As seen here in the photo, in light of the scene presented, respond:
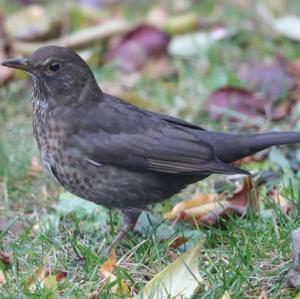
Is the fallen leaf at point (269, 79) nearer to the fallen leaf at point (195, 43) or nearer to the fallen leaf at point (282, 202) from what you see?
the fallen leaf at point (195, 43)

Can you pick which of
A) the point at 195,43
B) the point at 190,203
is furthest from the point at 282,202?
the point at 195,43

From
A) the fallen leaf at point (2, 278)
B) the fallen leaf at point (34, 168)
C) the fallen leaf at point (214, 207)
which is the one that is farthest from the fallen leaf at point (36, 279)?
the fallen leaf at point (34, 168)

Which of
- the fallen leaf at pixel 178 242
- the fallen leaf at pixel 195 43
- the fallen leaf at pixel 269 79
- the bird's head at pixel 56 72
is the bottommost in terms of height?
the fallen leaf at pixel 178 242

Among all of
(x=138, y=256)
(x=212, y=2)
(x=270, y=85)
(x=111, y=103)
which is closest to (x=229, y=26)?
(x=212, y=2)

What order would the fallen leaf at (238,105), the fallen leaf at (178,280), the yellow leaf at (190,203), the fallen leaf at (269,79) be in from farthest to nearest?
the fallen leaf at (269,79), the fallen leaf at (238,105), the yellow leaf at (190,203), the fallen leaf at (178,280)

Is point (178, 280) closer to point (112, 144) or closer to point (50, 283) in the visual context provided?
point (50, 283)

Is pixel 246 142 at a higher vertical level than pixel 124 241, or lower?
higher

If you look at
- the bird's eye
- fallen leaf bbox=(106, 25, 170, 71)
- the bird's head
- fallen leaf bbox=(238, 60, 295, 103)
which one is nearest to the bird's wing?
the bird's head

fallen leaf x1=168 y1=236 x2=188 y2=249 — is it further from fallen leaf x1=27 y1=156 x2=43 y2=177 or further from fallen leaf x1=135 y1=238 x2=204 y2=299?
fallen leaf x1=27 y1=156 x2=43 y2=177
